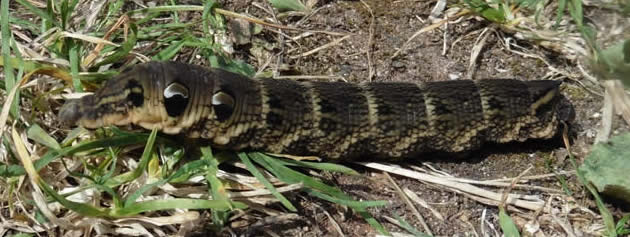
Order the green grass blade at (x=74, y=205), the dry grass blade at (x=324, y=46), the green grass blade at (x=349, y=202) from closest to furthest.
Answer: the green grass blade at (x=74, y=205)
the green grass blade at (x=349, y=202)
the dry grass blade at (x=324, y=46)

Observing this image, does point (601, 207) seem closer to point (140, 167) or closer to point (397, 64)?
point (397, 64)

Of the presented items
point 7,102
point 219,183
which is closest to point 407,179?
point 219,183

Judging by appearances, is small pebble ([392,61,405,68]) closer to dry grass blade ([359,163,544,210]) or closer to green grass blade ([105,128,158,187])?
dry grass blade ([359,163,544,210])

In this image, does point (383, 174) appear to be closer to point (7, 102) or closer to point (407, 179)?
point (407, 179)

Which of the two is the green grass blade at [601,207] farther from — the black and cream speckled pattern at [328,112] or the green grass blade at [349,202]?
the green grass blade at [349,202]

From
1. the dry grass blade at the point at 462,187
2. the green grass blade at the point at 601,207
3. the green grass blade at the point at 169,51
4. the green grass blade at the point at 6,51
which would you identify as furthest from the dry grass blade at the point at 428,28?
the green grass blade at the point at 6,51

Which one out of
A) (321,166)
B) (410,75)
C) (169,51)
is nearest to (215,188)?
(321,166)
